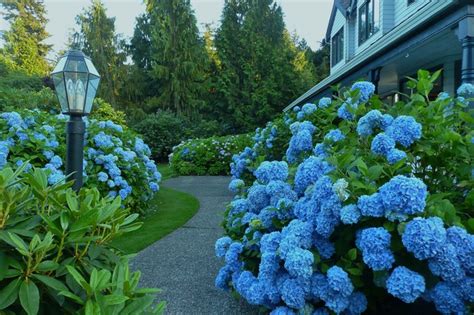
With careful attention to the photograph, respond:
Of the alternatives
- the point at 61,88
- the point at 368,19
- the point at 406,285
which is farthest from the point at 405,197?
the point at 368,19

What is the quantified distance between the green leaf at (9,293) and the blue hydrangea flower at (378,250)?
1523mm

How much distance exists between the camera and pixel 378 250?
196cm

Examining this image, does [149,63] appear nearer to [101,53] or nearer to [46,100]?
[101,53]

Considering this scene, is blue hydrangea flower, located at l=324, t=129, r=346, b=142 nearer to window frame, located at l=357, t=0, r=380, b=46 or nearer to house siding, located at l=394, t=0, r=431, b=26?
house siding, located at l=394, t=0, r=431, b=26

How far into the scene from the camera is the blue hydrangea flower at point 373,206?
2006 millimetres

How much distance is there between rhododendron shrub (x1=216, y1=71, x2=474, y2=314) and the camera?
1954mm

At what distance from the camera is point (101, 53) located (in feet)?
91.4

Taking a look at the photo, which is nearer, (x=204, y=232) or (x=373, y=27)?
(x=204, y=232)

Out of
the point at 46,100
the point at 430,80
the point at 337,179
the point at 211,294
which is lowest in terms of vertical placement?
the point at 211,294

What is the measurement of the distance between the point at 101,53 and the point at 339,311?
28.8 m

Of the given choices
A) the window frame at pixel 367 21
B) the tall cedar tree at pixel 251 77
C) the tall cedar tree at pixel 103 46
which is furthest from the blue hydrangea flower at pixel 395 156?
the tall cedar tree at pixel 103 46

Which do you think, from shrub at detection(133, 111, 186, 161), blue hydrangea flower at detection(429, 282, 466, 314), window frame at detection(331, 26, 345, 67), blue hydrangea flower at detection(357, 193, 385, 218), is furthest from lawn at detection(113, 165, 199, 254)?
window frame at detection(331, 26, 345, 67)

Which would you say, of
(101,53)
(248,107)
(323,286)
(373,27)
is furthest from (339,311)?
(101,53)

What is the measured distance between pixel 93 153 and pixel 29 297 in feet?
15.6
